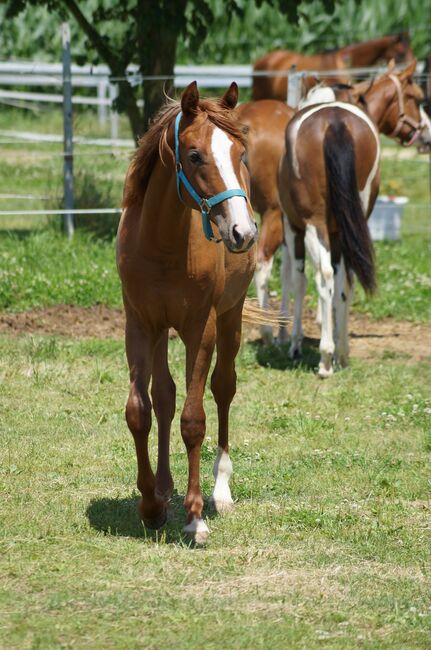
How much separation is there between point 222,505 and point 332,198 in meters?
3.61

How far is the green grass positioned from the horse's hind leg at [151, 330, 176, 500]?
177 mm

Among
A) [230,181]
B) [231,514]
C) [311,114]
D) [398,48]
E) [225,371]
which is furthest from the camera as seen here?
[398,48]

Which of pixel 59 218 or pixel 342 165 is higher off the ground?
pixel 342 165

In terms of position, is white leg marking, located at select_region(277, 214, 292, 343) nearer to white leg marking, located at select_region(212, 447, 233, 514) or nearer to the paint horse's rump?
the paint horse's rump

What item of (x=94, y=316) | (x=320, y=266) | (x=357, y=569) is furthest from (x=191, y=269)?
(x=94, y=316)

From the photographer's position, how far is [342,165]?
8492 mm

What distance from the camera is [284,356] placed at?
364 inches

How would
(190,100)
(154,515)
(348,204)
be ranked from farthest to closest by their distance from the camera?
(348,204) → (154,515) → (190,100)

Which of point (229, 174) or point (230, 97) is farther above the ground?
point (230, 97)

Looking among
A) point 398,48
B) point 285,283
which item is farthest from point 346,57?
point 285,283

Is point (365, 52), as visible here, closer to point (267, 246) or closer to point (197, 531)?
point (267, 246)

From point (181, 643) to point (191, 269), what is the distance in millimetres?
1720

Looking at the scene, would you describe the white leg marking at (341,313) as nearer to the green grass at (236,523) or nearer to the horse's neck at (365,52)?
the green grass at (236,523)

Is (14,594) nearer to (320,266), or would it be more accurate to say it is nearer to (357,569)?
(357,569)
